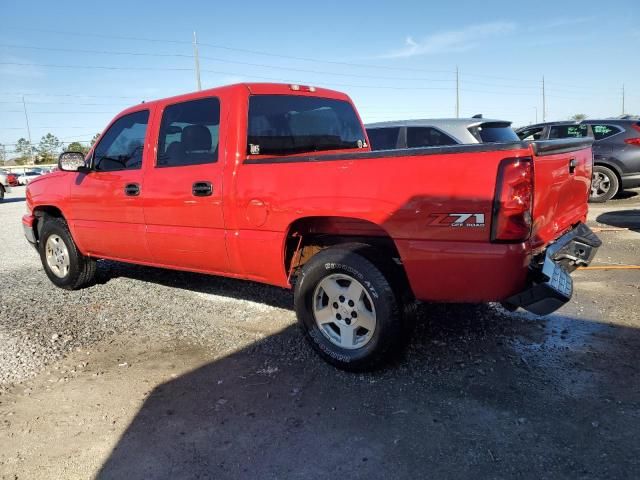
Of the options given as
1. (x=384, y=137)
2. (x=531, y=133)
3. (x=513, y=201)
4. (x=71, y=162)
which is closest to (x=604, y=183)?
(x=531, y=133)

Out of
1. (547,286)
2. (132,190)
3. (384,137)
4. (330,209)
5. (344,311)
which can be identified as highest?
(384,137)

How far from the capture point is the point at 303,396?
309 centimetres

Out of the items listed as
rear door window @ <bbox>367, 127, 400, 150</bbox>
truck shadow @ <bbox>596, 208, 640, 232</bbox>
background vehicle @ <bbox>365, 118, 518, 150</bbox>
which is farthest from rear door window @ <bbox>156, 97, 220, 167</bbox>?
truck shadow @ <bbox>596, 208, 640, 232</bbox>

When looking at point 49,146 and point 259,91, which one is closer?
point 259,91

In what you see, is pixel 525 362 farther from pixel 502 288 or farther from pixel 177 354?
pixel 177 354

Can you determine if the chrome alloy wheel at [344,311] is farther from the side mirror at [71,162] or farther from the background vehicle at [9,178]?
the background vehicle at [9,178]

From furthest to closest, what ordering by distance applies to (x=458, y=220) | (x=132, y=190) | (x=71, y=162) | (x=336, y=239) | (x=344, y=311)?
(x=71, y=162)
(x=132, y=190)
(x=336, y=239)
(x=344, y=311)
(x=458, y=220)

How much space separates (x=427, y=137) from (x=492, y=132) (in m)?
0.96

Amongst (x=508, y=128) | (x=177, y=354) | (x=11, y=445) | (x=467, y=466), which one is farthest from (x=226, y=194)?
(x=508, y=128)

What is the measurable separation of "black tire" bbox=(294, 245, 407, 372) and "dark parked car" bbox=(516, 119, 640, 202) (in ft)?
27.7

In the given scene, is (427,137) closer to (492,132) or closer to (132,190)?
(492,132)

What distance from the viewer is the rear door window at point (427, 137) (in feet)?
25.0

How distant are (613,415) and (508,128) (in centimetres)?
619

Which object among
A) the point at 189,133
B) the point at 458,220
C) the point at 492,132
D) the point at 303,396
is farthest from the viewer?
the point at 492,132
